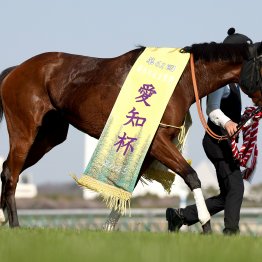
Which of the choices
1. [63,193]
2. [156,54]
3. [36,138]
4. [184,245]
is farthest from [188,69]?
[63,193]

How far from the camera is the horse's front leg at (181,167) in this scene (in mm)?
7656

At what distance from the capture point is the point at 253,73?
789 centimetres

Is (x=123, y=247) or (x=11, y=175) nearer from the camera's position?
(x=123, y=247)

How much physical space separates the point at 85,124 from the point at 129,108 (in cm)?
48

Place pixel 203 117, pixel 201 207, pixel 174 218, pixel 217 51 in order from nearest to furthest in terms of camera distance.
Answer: pixel 201 207 → pixel 217 51 → pixel 203 117 → pixel 174 218

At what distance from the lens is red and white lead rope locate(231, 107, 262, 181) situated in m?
8.16

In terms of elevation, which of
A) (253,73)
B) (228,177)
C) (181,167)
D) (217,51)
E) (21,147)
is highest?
(217,51)

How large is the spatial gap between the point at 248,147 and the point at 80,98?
1517 millimetres

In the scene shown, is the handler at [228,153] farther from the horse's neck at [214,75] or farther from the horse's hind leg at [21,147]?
the horse's hind leg at [21,147]

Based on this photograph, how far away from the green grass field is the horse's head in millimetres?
1731

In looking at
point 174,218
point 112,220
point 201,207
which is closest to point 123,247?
point 201,207

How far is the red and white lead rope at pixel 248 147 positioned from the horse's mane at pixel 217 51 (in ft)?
1.60

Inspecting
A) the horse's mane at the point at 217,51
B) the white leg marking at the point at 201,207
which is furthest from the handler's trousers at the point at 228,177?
the horse's mane at the point at 217,51

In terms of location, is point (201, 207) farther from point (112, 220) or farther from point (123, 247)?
point (123, 247)
